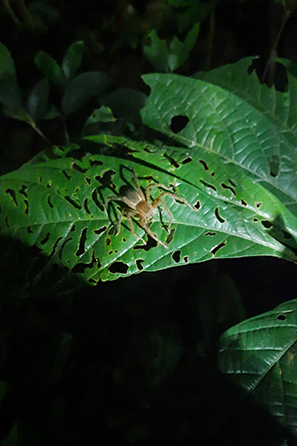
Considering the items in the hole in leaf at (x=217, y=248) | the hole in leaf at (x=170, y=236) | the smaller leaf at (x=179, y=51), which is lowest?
the hole in leaf at (x=217, y=248)

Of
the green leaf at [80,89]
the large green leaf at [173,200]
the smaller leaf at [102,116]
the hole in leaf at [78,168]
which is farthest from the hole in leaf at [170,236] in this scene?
the green leaf at [80,89]

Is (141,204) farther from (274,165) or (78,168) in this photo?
(274,165)

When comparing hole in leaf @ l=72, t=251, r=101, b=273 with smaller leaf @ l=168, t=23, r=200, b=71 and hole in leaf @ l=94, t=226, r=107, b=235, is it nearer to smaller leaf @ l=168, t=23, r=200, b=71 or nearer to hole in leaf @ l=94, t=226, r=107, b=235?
hole in leaf @ l=94, t=226, r=107, b=235

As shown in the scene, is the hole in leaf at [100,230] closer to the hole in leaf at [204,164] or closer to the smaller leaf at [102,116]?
the hole in leaf at [204,164]

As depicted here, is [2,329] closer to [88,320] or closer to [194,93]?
[88,320]

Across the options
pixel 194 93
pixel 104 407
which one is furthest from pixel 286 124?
pixel 104 407

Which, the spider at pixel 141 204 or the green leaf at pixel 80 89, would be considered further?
the green leaf at pixel 80 89

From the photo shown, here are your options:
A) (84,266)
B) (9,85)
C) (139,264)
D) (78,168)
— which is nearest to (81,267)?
(84,266)
